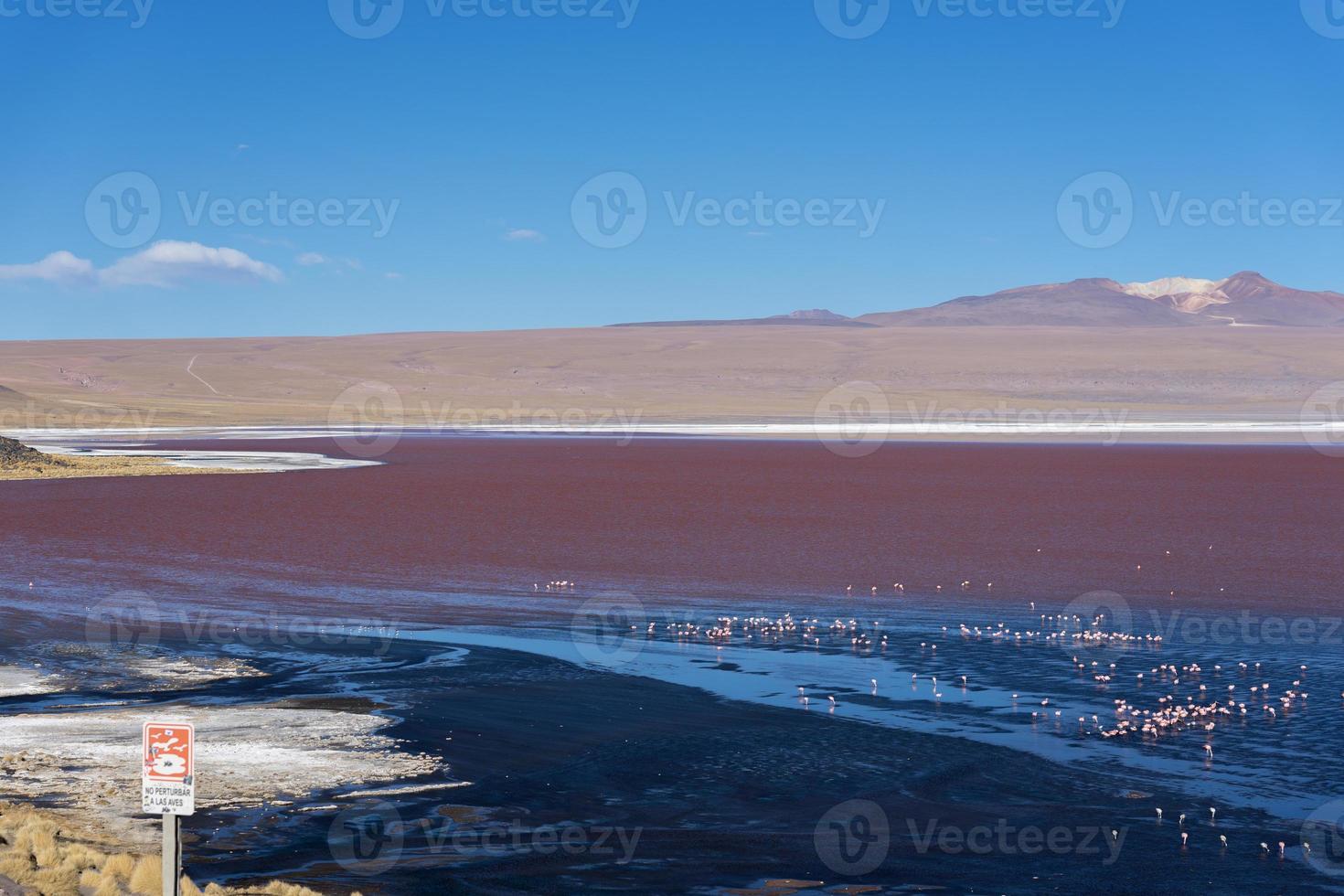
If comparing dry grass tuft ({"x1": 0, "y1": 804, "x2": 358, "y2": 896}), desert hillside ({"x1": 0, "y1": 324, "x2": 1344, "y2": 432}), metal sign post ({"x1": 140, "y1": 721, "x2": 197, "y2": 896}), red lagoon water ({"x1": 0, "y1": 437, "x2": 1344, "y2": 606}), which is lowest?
dry grass tuft ({"x1": 0, "y1": 804, "x2": 358, "y2": 896})

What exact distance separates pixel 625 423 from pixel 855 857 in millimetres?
119459

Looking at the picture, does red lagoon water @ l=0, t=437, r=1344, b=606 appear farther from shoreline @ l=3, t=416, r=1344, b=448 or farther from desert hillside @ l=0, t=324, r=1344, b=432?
desert hillside @ l=0, t=324, r=1344, b=432

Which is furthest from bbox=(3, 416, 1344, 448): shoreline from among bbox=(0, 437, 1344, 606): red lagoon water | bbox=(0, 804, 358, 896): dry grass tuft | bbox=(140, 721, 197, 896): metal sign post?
bbox=(140, 721, 197, 896): metal sign post

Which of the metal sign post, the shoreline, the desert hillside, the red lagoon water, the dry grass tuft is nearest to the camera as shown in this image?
the metal sign post

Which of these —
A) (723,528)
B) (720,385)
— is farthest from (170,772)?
(720,385)

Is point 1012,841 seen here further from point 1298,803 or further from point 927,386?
point 927,386

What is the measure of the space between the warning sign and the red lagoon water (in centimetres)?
1727

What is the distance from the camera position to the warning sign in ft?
25.9

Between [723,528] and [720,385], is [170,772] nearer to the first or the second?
[723,528]

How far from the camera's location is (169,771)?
26.0ft

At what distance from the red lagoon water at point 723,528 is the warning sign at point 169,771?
17.3 metres

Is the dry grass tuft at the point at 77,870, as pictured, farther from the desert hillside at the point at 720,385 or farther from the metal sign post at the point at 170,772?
the desert hillside at the point at 720,385

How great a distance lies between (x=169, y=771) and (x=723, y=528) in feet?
94.6

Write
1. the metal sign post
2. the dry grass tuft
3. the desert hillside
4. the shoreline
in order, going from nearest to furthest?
the metal sign post < the dry grass tuft < the shoreline < the desert hillside
